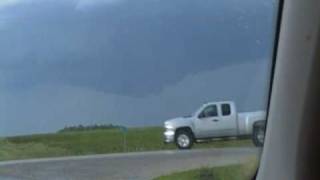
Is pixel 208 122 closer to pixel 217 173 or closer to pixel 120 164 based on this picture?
pixel 217 173

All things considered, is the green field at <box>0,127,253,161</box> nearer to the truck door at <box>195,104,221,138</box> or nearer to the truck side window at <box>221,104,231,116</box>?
the truck door at <box>195,104,221,138</box>

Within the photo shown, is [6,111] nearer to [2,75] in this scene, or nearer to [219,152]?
[2,75]

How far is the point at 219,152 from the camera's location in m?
3.29

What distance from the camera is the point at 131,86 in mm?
3131

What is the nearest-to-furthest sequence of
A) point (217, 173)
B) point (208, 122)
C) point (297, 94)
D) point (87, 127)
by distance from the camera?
1. point (297, 94)
2. point (87, 127)
3. point (208, 122)
4. point (217, 173)

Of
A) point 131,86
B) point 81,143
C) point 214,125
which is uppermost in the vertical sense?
point 131,86

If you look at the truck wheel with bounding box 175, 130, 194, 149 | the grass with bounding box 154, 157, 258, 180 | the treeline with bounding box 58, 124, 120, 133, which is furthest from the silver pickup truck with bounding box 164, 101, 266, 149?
the treeline with bounding box 58, 124, 120, 133

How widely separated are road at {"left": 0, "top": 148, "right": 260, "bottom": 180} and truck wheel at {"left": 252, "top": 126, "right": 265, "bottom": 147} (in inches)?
1.5

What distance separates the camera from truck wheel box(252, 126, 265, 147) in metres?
3.20

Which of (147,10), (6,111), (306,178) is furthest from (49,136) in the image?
(306,178)

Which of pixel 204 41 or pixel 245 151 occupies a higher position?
pixel 204 41

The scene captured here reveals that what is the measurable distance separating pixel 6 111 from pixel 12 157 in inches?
9.0

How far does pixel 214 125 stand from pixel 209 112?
0.22ft

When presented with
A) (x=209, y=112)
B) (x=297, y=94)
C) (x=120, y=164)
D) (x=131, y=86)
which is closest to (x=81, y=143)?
(x=120, y=164)
